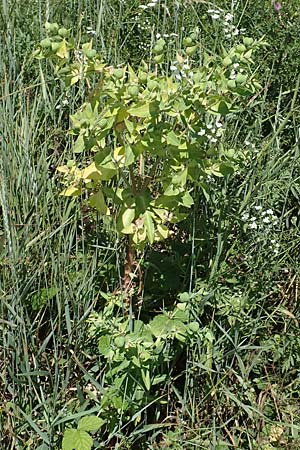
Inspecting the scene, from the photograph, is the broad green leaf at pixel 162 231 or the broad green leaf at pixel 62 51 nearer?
the broad green leaf at pixel 62 51

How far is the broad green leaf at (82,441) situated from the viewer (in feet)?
5.90

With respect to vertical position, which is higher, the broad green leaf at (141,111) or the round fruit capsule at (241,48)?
the round fruit capsule at (241,48)

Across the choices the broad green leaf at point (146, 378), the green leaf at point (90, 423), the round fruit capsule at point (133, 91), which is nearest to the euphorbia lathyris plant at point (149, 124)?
the round fruit capsule at point (133, 91)

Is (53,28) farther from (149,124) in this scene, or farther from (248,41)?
(248,41)

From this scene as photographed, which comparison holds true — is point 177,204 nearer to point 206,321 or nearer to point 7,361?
point 206,321

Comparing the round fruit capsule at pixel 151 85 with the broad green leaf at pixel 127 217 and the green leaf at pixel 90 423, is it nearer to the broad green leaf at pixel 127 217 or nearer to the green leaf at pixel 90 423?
the broad green leaf at pixel 127 217

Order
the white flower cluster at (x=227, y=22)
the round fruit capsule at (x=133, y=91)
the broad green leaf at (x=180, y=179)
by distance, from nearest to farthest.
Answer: the round fruit capsule at (x=133, y=91) → the broad green leaf at (x=180, y=179) → the white flower cluster at (x=227, y=22)

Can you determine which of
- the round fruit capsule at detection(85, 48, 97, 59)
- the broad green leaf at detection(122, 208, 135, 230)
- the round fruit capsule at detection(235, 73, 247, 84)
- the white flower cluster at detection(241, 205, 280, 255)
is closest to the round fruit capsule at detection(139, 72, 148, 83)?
the round fruit capsule at detection(85, 48, 97, 59)

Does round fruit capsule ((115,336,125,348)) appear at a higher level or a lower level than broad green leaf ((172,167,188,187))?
lower

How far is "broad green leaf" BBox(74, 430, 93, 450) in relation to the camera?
5.90 ft

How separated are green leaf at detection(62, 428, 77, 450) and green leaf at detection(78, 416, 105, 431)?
0.03 metres

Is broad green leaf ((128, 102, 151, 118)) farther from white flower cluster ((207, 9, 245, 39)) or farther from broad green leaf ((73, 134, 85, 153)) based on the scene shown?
white flower cluster ((207, 9, 245, 39))

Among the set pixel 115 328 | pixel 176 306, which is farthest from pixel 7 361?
pixel 176 306

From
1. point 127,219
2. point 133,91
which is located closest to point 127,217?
point 127,219
